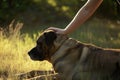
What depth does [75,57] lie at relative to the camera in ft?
24.2

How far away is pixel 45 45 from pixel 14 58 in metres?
2.41

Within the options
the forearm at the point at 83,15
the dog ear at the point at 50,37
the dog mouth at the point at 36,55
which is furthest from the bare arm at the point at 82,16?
the dog mouth at the point at 36,55

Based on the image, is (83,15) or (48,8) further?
(48,8)

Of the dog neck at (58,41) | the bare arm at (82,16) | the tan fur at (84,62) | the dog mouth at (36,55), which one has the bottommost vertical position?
the tan fur at (84,62)

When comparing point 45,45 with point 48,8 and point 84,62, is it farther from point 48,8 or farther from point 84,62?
point 48,8

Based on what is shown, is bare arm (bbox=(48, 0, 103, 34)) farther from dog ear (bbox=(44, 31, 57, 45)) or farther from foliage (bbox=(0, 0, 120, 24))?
foliage (bbox=(0, 0, 120, 24))

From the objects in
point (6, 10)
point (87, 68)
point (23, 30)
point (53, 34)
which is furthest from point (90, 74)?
point (6, 10)

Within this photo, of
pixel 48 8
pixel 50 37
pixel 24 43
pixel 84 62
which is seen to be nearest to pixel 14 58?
pixel 24 43

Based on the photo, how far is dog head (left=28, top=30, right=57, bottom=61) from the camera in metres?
7.36

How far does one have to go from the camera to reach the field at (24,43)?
9.10 meters

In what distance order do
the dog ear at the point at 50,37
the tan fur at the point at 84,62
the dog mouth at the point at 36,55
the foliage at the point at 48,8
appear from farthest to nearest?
the foliage at the point at 48,8 → the dog mouth at the point at 36,55 → the dog ear at the point at 50,37 → the tan fur at the point at 84,62

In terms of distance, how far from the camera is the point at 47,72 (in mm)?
8281

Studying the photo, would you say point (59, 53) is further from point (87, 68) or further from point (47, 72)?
point (47, 72)

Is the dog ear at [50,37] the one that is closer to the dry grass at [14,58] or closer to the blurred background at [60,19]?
the dry grass at [14,58]
